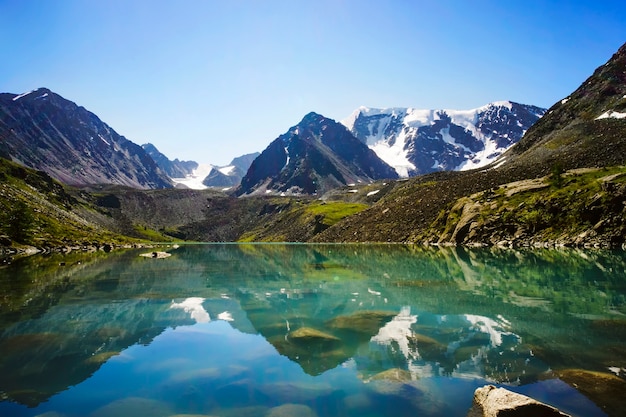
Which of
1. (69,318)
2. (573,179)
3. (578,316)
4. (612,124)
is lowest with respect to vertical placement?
(578,316)

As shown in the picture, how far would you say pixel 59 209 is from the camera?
176 m

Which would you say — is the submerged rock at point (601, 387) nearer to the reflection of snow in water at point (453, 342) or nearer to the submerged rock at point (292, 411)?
the reflection of snow in water at point (453, 342)

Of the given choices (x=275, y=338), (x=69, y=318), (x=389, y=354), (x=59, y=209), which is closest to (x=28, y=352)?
(x=69, y=318)

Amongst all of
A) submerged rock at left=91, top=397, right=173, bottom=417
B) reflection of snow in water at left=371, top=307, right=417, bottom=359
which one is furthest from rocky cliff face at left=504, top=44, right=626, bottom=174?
submerged rock at left=91, top=397, right=173, bottom=417

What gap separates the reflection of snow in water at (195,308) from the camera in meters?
29.2

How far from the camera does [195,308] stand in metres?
32.7

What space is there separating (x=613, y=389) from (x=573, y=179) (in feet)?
343

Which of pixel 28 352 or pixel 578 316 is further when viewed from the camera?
pixel 578 316

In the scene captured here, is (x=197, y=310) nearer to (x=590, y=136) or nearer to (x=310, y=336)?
(x=310, y=336)

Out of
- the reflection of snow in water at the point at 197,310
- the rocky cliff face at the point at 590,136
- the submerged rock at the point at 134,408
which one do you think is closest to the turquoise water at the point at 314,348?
the submerged rock at the point at 134,408

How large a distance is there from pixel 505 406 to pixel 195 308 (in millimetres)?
26319

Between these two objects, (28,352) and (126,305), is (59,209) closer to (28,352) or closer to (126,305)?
(126,305)

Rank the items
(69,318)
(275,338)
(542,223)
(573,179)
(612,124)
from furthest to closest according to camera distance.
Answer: (612,124) → (573,179) → (542,223) → (69,318) → (275,338)

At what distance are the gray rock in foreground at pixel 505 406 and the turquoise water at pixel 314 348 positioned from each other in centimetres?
51
